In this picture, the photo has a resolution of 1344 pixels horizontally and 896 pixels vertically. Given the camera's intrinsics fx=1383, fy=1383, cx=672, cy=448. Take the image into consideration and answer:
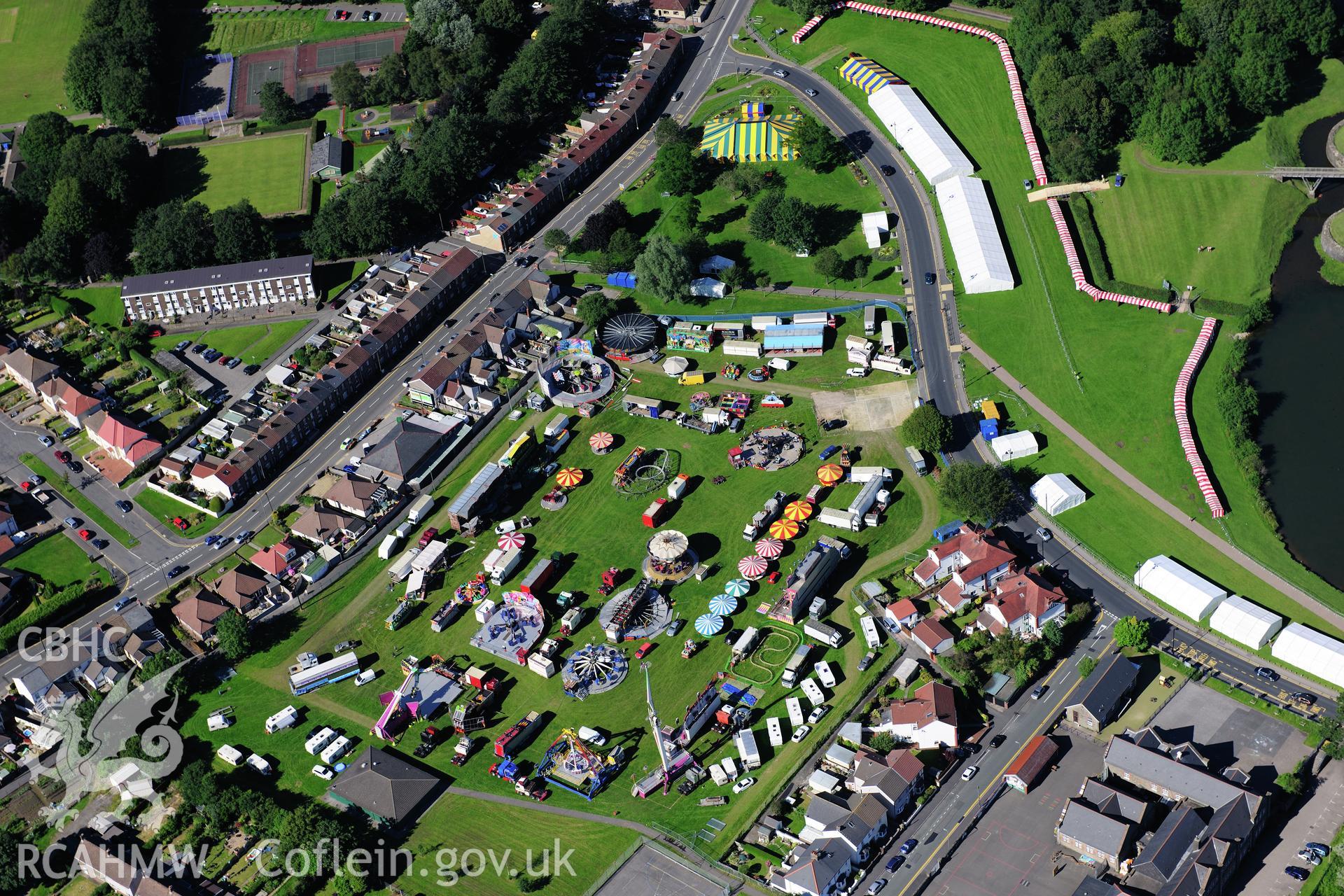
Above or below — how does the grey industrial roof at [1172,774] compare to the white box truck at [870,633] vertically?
above

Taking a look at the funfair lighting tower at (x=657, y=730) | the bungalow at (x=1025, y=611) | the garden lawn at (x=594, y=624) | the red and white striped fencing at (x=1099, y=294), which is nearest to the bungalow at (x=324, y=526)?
the garden lawn at (x=594, y=624)

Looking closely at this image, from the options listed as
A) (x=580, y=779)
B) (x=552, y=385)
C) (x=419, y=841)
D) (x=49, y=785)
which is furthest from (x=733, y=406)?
(x=49, y=785)

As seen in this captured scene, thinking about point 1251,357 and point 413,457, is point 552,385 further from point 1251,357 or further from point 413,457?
point 1251,357

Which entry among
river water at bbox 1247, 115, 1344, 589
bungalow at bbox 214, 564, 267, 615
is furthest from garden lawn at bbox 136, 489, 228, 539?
river water at bbox 1247, 115, 1344, 589

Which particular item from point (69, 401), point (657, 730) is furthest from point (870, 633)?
point (69, 401)

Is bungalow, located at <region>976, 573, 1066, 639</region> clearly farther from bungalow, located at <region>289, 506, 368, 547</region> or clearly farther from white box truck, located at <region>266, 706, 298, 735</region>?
bungalow, located at <region>289, 506, 368, 547</region>

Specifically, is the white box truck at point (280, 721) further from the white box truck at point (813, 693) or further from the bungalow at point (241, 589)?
the white box truck at point (813, 693)

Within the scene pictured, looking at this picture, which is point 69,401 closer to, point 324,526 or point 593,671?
point 324,526
